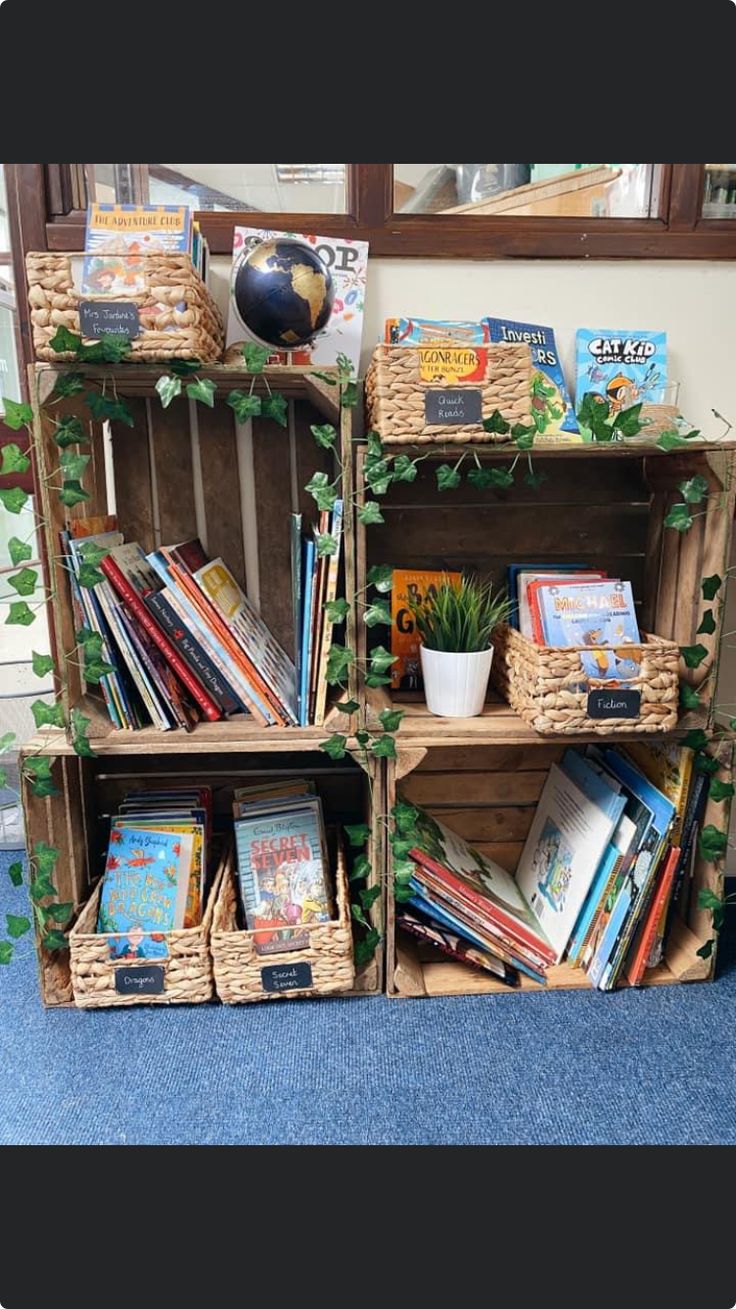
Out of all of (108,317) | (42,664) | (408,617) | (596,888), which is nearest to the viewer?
(108,317)

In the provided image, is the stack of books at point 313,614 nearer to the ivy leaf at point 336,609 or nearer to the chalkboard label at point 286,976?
the ivy leaf at point 336,609

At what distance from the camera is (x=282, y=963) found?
1535 millimetres

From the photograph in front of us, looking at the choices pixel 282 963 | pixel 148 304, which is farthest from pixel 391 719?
pixel 148 304

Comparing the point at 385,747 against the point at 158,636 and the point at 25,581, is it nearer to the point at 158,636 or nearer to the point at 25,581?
the point at 158,636

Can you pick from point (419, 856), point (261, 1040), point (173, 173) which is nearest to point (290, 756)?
point (419, 856)

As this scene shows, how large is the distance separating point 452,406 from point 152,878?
3.80 feet

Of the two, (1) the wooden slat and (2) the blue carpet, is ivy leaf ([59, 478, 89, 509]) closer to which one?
(1) the wooden slat

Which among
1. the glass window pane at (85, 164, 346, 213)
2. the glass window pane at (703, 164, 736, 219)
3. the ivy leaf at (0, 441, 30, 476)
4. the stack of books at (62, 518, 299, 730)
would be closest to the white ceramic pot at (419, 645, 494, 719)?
the stack of books at (62, 518, 299, 730)

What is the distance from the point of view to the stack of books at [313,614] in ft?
4.87

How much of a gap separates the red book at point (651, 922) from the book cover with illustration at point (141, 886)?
3.26ft

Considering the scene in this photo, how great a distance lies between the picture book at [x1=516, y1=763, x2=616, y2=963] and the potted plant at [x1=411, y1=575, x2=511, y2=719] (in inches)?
15.4

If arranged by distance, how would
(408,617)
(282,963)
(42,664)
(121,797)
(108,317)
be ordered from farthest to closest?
(121,797) → (408,617) → (282,963) → (42,664) → (108,317)

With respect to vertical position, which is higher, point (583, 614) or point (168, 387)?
point (168, 387)

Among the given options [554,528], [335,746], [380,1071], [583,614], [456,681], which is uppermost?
[554,528]
